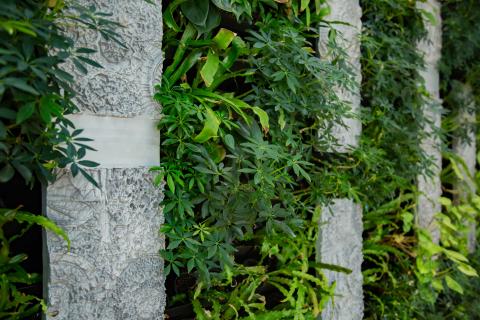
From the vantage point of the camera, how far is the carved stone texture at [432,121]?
315 centimetres

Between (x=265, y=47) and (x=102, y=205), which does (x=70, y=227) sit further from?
(x=265, y=47)

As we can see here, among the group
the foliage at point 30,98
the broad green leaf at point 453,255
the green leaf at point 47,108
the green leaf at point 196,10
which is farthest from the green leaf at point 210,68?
the broad green leaf at point 453,255

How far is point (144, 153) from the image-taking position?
1.63 m

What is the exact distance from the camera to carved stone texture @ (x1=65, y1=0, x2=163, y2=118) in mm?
1491

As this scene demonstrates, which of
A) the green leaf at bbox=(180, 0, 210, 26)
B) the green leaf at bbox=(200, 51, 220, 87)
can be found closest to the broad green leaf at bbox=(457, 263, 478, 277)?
the green leaf at bbox=(200, 51, 220, 87)

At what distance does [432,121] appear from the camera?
306cm

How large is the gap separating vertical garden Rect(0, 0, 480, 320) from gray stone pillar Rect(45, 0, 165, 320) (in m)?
0.04

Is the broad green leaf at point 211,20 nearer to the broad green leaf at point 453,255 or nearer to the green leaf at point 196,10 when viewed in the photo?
the green leaf at point 196,10

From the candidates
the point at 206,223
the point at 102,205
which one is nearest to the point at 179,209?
the point at 206,223

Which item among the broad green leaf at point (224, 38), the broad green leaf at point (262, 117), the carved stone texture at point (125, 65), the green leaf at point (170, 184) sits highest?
the broad green leaf at point (224, 38)

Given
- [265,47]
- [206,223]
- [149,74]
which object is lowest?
[206,223]

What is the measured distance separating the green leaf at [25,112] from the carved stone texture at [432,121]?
96.3 inches

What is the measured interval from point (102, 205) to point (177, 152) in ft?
1.00

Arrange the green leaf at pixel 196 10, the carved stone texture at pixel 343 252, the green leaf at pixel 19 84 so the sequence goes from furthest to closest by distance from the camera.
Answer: the carved stone texture at pixel 343 252
the green leaf at pixel 196 10
the green leaf at pixel 19 84
